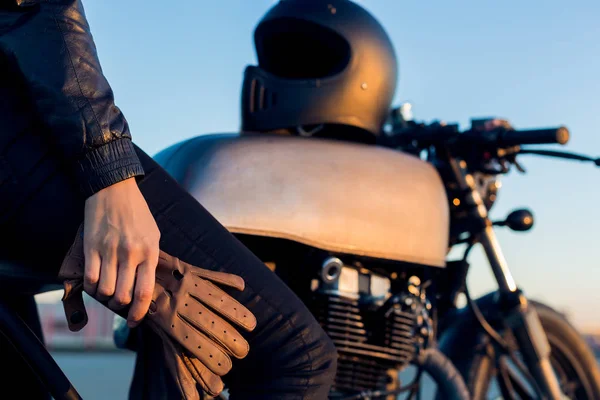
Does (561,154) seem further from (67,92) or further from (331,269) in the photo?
(67,92)

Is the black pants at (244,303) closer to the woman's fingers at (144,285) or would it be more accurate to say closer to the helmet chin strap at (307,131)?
the woman's fingers at (144,285)

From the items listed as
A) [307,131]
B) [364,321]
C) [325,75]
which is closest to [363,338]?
[364,321]

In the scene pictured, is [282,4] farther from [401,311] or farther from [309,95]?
[401,311]

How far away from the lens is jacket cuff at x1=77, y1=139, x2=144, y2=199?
838mm

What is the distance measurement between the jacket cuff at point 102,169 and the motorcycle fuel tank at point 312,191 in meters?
0.54

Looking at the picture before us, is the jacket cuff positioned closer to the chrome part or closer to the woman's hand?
the woman's hand

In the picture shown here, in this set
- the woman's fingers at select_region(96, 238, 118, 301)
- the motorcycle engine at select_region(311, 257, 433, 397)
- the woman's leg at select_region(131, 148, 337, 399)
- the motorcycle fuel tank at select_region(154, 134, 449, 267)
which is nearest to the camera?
the woman's fingers at select_region(96, 238, 118, 301)

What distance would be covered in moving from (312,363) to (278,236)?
0.48 m

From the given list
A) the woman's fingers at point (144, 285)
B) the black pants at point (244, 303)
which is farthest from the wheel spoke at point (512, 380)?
the woman's fingers at point (144, 285)

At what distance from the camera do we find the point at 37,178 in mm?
845

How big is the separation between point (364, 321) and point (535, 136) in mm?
660

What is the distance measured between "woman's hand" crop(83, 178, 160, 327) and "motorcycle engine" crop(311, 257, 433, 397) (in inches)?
26.8

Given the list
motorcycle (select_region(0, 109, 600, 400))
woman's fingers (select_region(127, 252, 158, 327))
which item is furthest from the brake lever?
woman's fingers (select_region(127, 252, 158, 327))

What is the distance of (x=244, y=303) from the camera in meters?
0.93
